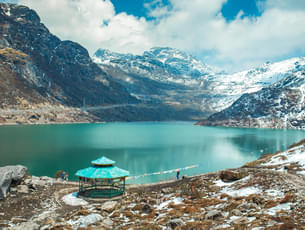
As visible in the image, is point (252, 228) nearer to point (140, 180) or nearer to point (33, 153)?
point (140, 180)

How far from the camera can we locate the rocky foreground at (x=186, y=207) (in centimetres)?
1817

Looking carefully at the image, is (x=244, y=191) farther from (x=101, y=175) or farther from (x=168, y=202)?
(x=101, y=175)

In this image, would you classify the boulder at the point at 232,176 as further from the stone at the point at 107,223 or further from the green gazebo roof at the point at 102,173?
the stone at the point at 107,223

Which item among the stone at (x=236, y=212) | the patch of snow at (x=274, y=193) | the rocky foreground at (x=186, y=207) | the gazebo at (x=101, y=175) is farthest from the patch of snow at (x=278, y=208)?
the gazebo at (x=101, y=175)

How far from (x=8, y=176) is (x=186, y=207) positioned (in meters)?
18.9

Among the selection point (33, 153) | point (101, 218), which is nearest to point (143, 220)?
point (101, 218)

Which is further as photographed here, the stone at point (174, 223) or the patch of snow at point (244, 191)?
the patch of snow at point (244, 191)

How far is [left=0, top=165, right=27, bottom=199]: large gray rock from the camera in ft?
98.3

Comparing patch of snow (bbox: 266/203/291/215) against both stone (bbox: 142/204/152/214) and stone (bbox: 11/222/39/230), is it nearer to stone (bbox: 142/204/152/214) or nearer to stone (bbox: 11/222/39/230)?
stone (bbox: 142/204/152/214)

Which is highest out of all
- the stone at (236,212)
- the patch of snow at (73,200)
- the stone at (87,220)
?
the stone at (236,212)

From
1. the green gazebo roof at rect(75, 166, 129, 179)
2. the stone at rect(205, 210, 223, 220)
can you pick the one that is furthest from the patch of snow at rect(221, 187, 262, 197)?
the green gazebo roof at rect(75, 166, 129, 179)

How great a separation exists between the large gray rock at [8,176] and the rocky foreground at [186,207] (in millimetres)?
289

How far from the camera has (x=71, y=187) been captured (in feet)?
131

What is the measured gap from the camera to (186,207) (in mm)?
23188
